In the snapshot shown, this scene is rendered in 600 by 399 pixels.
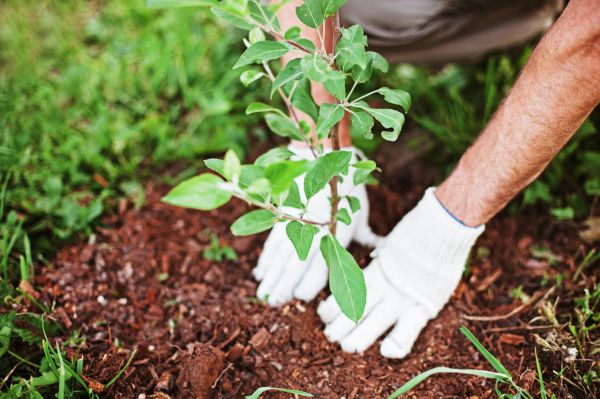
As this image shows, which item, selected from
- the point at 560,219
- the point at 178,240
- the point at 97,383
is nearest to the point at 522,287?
the point at 560,219

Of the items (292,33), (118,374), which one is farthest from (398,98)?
(118,374)

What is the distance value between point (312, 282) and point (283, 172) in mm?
773

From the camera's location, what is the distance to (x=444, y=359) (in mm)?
1422

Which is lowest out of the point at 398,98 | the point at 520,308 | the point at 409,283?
the point at 520,308

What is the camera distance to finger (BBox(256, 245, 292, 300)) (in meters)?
1.59

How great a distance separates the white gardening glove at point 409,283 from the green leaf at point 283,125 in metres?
0.48

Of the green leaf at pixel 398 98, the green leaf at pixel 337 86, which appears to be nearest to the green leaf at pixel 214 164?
the green leaf at pixel 337 86

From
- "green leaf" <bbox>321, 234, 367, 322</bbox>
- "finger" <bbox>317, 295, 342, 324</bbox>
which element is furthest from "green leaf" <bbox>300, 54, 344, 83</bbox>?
"finger" <bbox>317, 295, 342, 324</bbox>

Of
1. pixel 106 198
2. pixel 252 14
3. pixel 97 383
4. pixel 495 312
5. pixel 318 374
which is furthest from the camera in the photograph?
pixel 106 198

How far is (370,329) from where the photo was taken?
1459 mm

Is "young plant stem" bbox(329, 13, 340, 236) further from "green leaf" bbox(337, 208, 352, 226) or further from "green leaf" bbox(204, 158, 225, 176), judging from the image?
"green leaf" bbox(204, 158, 225, 176)

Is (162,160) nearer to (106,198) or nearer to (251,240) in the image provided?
(106,198)

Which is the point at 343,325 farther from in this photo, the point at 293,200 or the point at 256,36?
the point at 256,36

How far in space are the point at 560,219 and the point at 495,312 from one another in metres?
0.47
